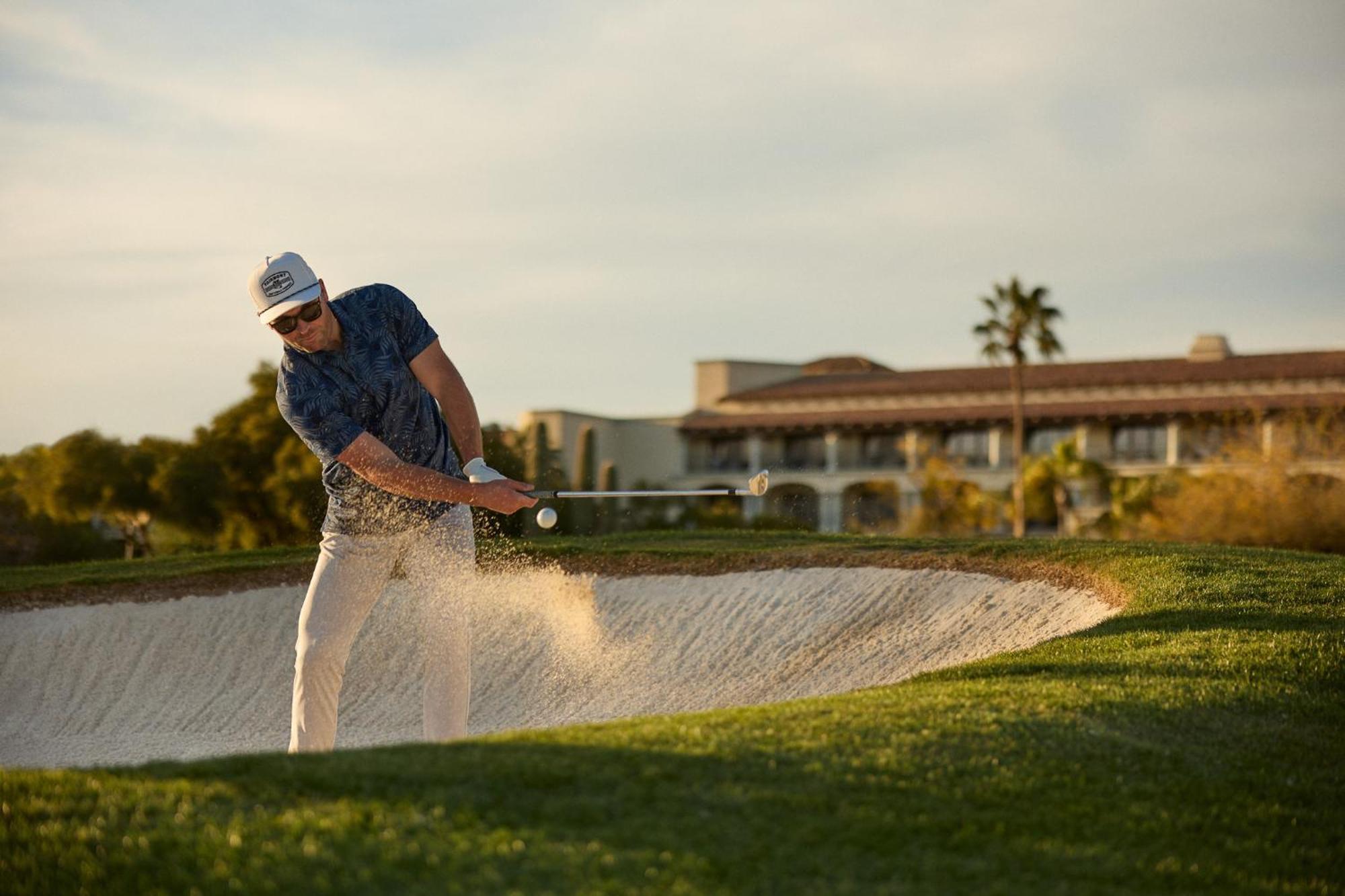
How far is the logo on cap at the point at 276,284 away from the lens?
24.2 ft

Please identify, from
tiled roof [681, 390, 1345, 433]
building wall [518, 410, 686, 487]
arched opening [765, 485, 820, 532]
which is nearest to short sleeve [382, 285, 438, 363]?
arched opening [765, 485, 820, 532]

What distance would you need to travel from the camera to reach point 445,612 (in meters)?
7.68

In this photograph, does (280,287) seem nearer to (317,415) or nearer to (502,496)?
(317,415)

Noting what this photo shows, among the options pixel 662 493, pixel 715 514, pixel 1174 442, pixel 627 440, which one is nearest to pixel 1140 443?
pixel 1174 442

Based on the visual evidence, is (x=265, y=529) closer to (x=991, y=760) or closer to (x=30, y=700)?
(x=30, y=700)

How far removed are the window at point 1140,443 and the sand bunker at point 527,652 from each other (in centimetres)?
4830

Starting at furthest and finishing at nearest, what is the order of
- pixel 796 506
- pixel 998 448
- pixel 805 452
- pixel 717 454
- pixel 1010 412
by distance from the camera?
pixel 717 454
pixel 805 452
pixel 998 448
pixel 1010 412
pixel 796 506

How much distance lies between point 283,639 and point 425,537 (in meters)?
Answer: 10.2

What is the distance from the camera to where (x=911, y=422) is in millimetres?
64500

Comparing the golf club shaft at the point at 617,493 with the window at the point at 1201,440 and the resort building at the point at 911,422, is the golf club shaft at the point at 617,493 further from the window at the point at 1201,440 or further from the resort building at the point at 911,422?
the window at the point at 1201,440

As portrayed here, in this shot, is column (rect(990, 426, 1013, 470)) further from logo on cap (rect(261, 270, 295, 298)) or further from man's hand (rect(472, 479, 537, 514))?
logo on cap (rect(261, 270, 295, 298))

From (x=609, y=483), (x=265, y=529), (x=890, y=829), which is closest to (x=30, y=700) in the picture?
(x=890, y=829)

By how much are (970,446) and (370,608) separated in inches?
2318

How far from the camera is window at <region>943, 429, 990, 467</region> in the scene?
6438 cm
